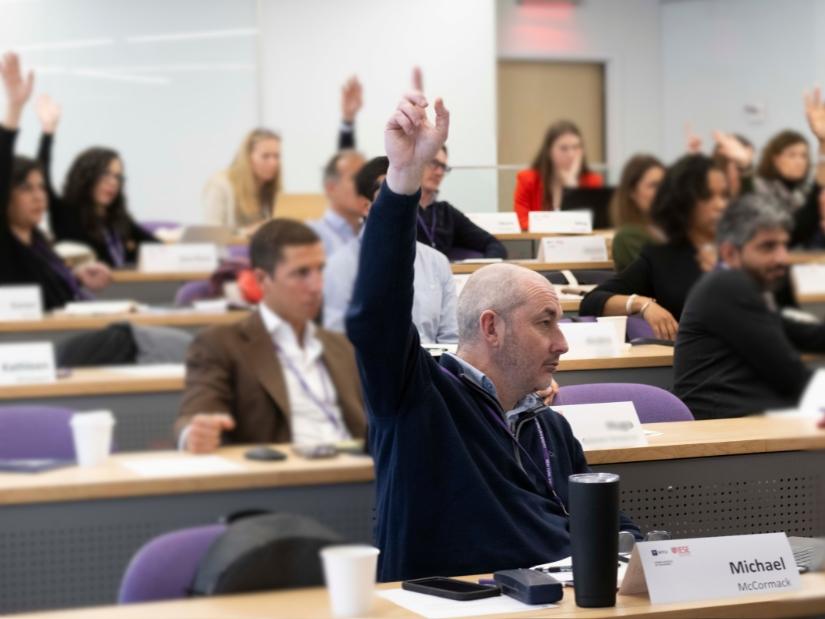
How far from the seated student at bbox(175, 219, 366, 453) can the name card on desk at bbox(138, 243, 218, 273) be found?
1.6 inches

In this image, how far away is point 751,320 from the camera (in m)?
1.20

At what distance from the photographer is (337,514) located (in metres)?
0.88

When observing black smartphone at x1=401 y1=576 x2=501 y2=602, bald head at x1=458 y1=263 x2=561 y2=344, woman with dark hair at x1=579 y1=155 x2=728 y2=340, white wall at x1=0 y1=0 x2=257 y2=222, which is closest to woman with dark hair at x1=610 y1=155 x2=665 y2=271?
woman with dark hair at x1=579 y1=155 x2=728 y2=340

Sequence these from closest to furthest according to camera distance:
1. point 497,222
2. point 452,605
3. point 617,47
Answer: point 452,605 → point 617,47 → point 497,222

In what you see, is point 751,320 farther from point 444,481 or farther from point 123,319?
point 123,319

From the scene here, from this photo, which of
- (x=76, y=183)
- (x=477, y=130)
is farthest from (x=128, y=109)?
(x=477, y=130)

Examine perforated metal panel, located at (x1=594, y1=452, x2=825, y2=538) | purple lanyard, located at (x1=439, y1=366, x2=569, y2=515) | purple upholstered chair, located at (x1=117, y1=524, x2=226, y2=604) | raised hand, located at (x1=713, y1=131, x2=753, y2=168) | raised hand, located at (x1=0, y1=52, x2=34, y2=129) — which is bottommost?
perforated metal panel, located at (x1=594, y1=452, x2=825, y2=538)

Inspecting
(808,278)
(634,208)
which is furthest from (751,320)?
(634,208)

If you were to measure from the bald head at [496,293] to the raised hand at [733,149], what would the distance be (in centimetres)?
37

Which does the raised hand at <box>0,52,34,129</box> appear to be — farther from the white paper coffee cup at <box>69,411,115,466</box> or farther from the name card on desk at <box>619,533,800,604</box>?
the name card on desk at <box>619,533,800,604</box>

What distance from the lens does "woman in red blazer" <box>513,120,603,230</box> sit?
5.41ft

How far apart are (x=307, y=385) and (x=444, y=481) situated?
29.6 inches

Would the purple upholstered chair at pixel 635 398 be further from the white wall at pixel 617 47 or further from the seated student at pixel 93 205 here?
the seated student at pixel 93 205

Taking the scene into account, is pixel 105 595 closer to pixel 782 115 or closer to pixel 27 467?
pixel 27 467
